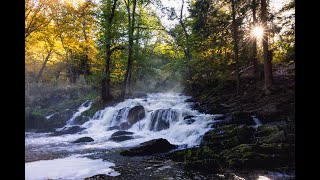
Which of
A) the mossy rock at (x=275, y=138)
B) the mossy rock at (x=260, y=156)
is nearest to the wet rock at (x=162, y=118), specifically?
the mossy rock at (x=275, y=138)

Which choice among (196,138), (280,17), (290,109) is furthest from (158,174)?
(280,17)

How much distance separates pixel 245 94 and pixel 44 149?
483 inches

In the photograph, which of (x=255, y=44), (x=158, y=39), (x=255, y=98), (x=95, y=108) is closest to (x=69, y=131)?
(x=95, y=108)

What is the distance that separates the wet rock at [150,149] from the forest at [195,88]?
7cm

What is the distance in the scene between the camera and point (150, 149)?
38.2 feet

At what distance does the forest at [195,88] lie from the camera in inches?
413

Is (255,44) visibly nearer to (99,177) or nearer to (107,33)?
(107,33)

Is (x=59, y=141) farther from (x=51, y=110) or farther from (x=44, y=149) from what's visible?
(x=51, y=110)

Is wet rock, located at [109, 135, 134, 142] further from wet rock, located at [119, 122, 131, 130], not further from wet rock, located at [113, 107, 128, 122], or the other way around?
wet rock, located at [113, 107, 128, 122]

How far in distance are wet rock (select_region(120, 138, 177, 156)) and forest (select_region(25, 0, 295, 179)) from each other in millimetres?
67

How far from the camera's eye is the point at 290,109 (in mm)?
13453

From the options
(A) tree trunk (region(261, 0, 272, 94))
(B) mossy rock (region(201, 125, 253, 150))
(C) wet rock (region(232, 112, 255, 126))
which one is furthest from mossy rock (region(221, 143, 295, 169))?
(A) tree trunk (region(261, 0, 272, 94))

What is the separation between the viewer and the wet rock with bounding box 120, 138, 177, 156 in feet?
37.4

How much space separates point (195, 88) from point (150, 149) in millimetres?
14735
